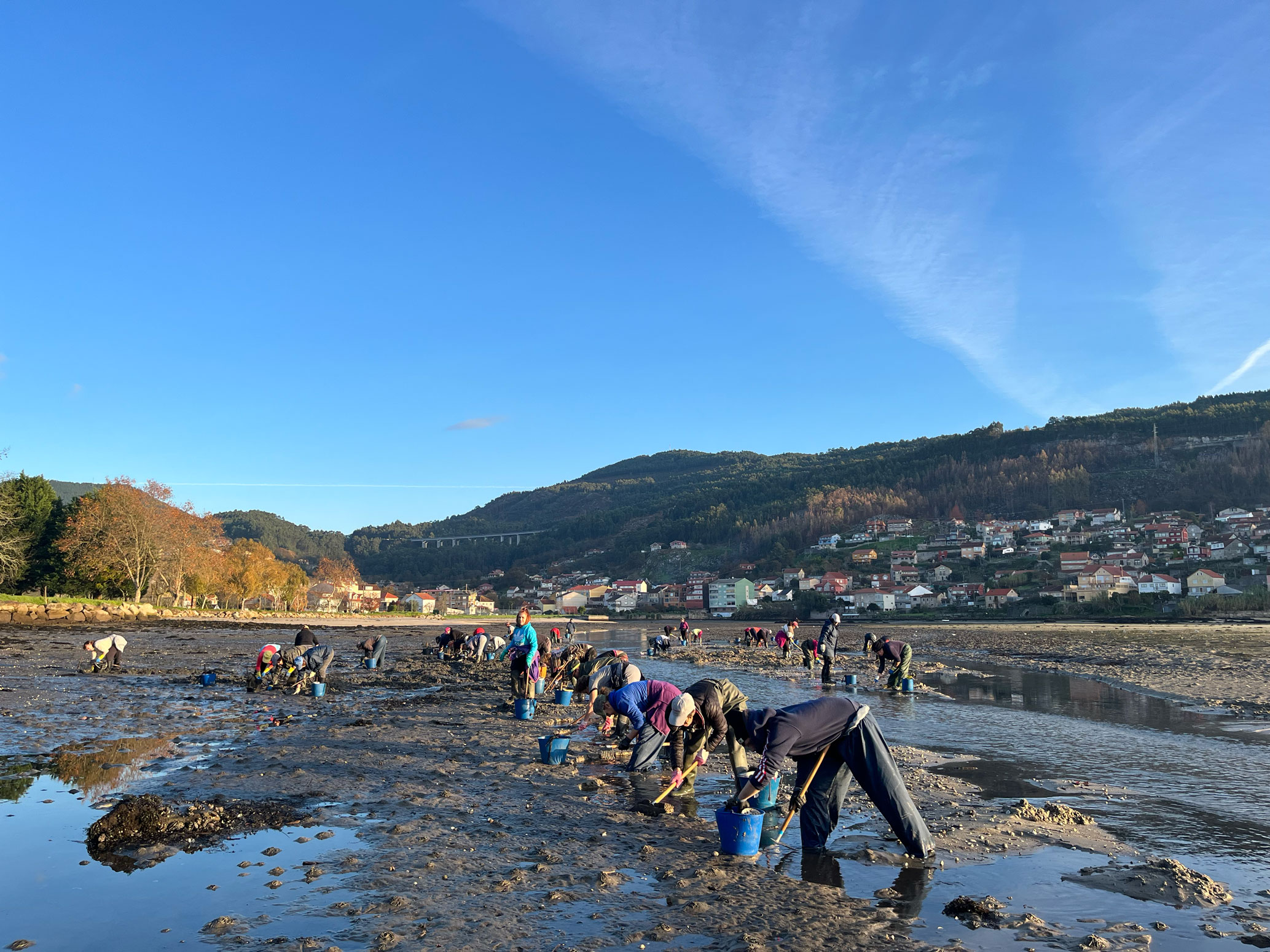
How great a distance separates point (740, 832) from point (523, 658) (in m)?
9.53

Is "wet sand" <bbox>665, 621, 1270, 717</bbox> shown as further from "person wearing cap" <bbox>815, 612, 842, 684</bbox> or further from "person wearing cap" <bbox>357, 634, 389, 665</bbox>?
"person wearing cap" <bbox>357, 634, 389, 665</bbox>

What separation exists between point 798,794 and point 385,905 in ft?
12.0

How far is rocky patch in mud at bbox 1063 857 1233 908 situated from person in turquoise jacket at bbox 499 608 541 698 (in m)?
10.7

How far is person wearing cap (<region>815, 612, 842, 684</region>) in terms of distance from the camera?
21.8 meters

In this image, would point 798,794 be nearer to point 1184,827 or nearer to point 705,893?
point 705,893

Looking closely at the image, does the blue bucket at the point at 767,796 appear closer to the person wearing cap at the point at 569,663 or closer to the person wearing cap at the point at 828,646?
the person wearing cap at the point at 569,663

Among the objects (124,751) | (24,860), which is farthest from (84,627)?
(24,860)

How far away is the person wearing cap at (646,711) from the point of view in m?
9.31

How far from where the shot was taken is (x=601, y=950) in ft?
16.1

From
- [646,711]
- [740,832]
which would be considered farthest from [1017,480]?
[740,832]

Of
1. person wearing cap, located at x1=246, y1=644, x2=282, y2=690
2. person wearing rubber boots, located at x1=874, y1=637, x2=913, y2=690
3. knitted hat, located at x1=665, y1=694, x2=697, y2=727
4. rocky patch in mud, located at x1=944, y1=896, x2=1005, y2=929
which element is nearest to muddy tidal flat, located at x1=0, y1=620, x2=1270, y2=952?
rocky patch in mud, located at x1=944, y1=896, x2=1005, y2=929

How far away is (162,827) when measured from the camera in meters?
7.19

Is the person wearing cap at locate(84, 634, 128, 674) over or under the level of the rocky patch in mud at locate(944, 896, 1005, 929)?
over

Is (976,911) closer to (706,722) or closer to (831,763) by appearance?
(831,763)
